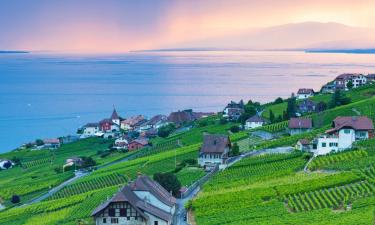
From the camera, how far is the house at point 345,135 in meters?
56.2

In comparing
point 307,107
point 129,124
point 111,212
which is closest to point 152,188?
point 111,212

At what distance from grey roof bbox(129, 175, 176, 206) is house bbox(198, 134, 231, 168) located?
55.0 feet

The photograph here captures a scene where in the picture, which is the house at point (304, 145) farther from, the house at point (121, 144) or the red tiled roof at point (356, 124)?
the house at point (121, 144)

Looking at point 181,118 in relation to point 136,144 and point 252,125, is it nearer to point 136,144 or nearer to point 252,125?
point 136,144

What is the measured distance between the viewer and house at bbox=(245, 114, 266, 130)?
277 ft

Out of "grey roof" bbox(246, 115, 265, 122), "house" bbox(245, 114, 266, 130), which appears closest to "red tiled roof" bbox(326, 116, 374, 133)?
"house" bbox(245, 114, 266, 130)

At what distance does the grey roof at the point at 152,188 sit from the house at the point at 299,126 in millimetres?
29553

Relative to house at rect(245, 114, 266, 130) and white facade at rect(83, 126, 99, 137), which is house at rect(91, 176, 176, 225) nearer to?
house at rect(245, 114, 266, 130)

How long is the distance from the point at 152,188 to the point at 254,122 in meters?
43.6

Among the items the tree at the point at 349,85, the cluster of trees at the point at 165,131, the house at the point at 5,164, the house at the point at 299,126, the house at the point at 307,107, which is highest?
the tree at the point at 349,85

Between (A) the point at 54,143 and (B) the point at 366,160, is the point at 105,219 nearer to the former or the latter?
(B) the point at 366,160

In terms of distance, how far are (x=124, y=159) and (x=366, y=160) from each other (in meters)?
40.6

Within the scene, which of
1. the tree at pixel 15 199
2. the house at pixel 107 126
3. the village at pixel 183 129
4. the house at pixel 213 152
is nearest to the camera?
the village at pixel 183 129

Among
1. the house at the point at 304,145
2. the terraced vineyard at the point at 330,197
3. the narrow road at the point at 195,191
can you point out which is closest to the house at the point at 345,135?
the house at the point at 304,145
